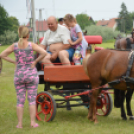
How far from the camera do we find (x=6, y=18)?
6500cm

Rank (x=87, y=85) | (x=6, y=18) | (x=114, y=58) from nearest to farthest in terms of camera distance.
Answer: (x=114, y=58)
(x=87, y=85)
(x=6, y=18)

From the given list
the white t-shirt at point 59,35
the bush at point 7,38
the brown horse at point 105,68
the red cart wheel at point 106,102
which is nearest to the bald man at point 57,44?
the white t-shirt at point 59,35

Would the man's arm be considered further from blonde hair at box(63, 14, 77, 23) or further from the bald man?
blonde hair at box(63, 14, 77, 23)

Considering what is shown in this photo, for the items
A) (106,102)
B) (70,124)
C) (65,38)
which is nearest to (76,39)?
(65,38)

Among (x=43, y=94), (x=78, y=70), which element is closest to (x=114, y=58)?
(x=78, y=70)

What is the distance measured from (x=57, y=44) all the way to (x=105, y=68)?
1198 millimetres

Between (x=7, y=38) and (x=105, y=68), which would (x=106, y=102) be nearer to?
(x=105, y=68)

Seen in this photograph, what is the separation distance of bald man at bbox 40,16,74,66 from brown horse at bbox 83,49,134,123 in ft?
1.40

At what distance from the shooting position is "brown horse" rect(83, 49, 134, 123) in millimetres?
4770

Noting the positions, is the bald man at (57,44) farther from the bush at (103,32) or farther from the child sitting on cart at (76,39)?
the bush at (103,32)

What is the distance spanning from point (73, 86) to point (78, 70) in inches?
16.7

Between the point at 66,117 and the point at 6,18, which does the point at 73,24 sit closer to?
the point at 66,117

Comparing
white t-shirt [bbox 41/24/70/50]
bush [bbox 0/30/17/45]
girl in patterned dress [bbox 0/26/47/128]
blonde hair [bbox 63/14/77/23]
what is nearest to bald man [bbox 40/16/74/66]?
white t-shirt [bbox 41/24/70/50]

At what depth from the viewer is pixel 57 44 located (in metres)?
5.60
